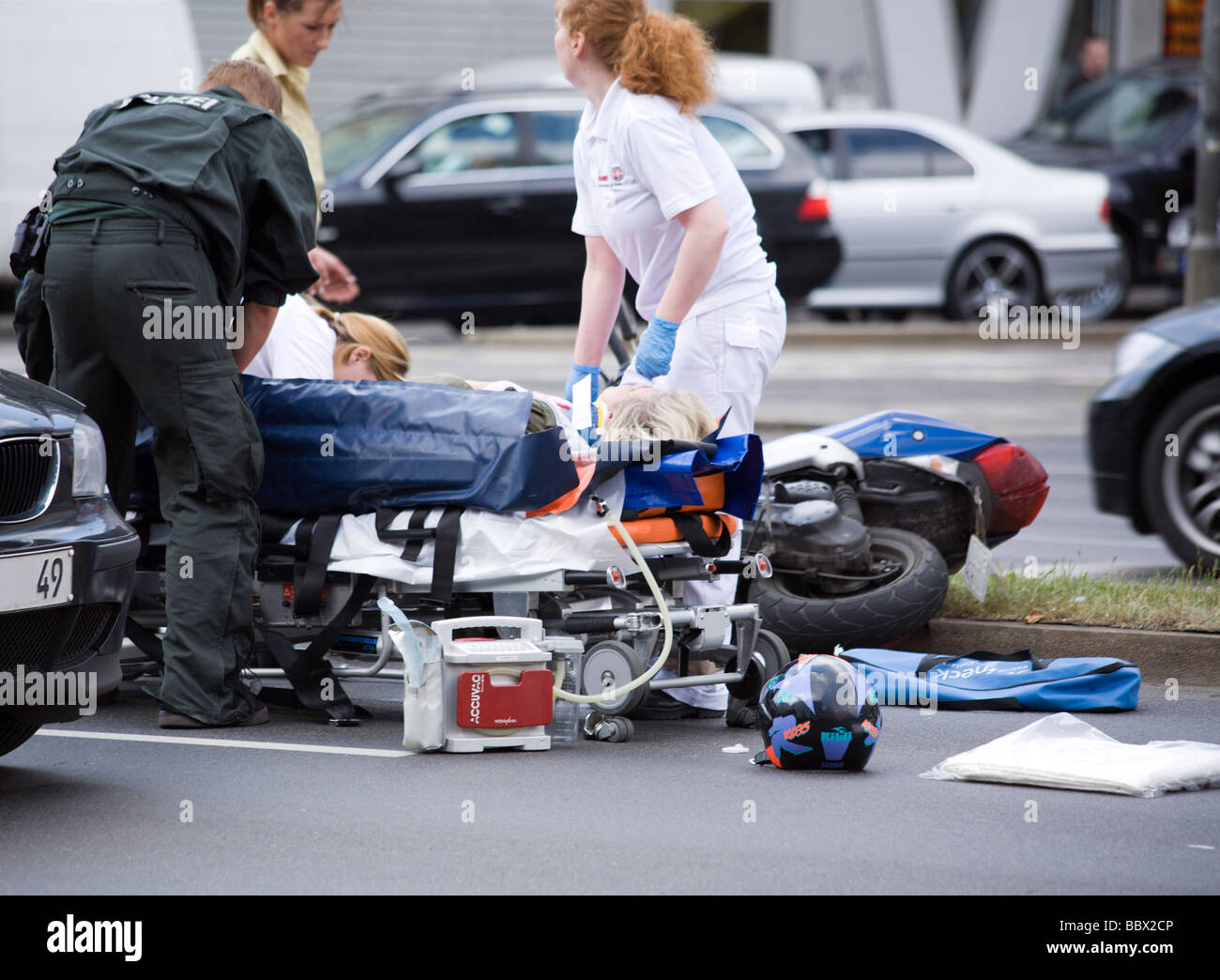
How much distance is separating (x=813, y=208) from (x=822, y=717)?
1081cm

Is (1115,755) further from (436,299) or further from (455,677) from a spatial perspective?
(436,299)

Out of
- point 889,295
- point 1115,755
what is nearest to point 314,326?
point 1115,755

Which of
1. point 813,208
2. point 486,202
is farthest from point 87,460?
point 813,208

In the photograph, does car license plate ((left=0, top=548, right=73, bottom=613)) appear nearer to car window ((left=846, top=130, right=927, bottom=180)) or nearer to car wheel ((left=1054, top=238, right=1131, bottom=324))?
car window ((left=846, top=130, right=927, bottom=180))

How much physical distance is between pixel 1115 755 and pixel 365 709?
2176 millimetres

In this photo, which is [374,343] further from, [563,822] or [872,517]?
[563,822]

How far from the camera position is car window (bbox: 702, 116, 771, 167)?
49.4 ft

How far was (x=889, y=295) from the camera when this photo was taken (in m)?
16.7

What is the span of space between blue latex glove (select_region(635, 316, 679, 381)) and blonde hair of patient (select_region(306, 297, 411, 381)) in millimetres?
1051

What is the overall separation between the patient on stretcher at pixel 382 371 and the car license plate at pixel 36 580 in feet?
4.76

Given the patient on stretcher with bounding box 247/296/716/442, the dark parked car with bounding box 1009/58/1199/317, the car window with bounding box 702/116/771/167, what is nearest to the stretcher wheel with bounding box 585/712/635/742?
the patient on stretcher with bounding box 247/296/716/442

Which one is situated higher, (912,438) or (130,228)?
(130,228)

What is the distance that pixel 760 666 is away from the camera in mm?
5352

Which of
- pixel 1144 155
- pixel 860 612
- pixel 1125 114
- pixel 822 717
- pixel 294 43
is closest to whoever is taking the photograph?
pixel 822 717
